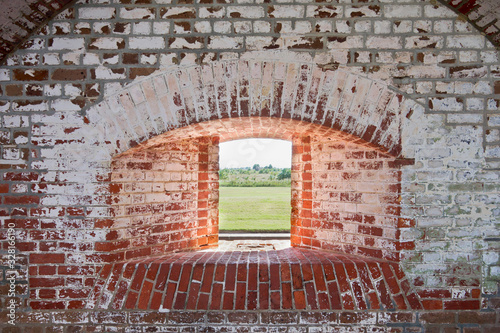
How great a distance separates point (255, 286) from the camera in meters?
2.23

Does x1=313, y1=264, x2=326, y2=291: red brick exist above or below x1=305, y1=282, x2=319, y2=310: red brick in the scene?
above

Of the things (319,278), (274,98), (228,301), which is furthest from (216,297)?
(274,98)

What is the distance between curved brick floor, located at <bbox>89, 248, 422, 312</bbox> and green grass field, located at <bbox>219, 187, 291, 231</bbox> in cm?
289

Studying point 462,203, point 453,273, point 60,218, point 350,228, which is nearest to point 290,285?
point 350,228

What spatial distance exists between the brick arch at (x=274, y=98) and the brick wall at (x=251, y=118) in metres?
0.01

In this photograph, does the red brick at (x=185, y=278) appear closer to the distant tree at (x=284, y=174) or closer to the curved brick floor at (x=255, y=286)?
the curved brick floor at (x=255, y=286)

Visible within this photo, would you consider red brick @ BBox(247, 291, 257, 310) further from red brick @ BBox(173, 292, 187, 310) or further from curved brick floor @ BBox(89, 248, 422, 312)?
red brick @ BBox(173, 292, 187, 310)

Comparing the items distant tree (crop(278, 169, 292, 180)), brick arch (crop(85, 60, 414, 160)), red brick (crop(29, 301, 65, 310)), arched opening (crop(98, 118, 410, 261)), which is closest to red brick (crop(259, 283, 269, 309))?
arched opening (crop(98, 118, 410, 261))

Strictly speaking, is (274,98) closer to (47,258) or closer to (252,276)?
(252,276)

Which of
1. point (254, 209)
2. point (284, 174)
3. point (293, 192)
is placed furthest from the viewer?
point (284, 174)

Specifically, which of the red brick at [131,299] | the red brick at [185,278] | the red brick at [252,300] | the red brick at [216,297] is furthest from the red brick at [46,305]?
the red brick at [252,300]

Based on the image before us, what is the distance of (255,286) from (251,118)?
128 cm

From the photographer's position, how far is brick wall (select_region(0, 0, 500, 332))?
221 centimetres

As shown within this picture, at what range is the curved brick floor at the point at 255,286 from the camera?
7.18 feet
